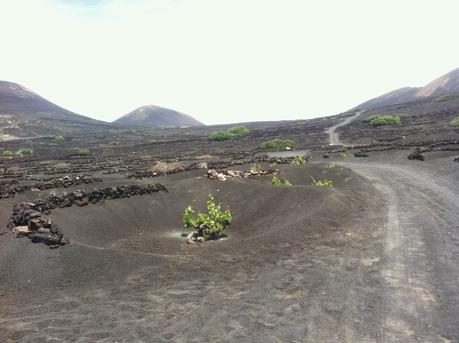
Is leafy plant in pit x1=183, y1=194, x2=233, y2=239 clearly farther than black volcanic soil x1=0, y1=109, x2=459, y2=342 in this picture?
Yes

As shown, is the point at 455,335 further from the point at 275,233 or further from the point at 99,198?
the point at 99,198

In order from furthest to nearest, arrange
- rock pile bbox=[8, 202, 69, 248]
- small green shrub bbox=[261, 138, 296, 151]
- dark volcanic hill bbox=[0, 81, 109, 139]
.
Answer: dark volcanic hill bbox=[0, 81, 109, 139], small green shrub bbox=[261, 138, 296, 151], rock pile bbox=[8, 202, 69, 248]

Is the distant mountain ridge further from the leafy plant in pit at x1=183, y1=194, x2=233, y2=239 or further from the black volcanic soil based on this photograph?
the black volcanic soil

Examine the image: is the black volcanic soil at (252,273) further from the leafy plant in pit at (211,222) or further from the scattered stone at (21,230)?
the leafy plant in pit at (211,222)

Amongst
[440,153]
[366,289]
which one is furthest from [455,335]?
[440,153]

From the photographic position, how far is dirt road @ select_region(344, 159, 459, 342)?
7.37 meters

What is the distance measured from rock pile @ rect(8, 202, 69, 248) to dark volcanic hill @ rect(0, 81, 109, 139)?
10234cm

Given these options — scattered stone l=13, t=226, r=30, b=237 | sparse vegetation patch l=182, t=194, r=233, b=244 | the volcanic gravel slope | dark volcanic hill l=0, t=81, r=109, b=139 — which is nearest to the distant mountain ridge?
dark volcanic hill l=0, t=81, r=109, b=139

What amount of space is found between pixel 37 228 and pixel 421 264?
1060cm

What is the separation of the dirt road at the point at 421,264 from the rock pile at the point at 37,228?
8.71 m

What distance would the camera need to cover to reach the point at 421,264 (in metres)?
10.2

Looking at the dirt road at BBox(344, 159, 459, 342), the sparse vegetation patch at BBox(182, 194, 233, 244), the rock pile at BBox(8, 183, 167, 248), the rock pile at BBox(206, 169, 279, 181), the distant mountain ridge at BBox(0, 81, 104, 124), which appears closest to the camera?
the dirt road at BBox(344, 159, 459, 342)

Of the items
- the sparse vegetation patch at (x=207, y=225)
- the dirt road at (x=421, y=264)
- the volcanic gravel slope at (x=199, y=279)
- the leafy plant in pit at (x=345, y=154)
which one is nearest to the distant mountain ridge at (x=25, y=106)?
the leafy plant in pit at (x=345, y=154)

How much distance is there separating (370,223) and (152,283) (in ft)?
25.1
